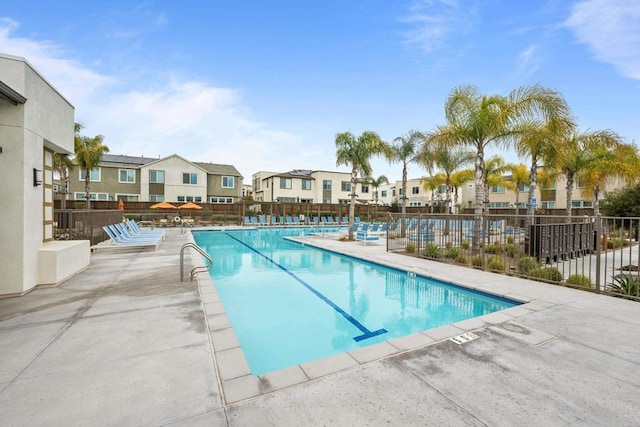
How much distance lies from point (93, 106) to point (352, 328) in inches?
615

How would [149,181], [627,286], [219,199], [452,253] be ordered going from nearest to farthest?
[627,286] → [452,253] → [149,181] → [219,199]

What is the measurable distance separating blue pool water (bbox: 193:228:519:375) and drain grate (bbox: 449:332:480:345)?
1389 millimetres

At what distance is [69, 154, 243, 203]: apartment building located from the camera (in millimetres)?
31250

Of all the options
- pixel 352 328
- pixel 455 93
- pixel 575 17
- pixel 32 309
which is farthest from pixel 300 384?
pixel 575 17

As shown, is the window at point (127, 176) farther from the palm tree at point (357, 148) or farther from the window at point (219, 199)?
the palm tree at point (357, 148)

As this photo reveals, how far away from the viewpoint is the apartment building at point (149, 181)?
31250 mm

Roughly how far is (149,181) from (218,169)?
→ 8.45m

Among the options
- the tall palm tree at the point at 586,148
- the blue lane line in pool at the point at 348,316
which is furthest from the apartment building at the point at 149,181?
the tall palm tree at the point at 586,148

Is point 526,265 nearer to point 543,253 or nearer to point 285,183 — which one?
point 543,253

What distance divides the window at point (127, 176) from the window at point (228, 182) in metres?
9.75

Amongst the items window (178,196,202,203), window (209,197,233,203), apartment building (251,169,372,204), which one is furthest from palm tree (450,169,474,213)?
window (178,196,202,203)

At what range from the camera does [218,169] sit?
3875 centimetres

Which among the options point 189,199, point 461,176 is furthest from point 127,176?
point 461,176

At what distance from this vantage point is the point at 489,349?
3.53m
